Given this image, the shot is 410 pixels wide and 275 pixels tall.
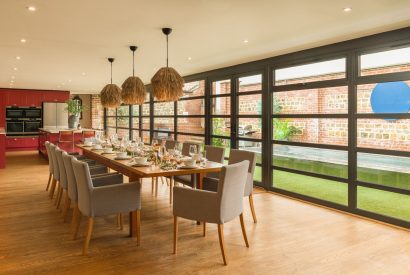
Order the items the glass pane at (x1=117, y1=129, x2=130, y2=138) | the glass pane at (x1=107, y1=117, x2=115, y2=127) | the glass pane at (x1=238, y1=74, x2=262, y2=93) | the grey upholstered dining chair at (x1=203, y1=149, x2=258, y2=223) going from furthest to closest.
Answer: the glass pane at (x1=107, y1=117, x2=115, y2=127)
the glass pane at (x1=117, y1=129, x2=130, y2=138)
the glass pane at (x1=238, y1=74, x2=262, y2=93)
the grey upholstered dining chair at (x1=203, y1=149, x2=258, y2=223)

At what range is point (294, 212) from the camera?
4523 millimetres

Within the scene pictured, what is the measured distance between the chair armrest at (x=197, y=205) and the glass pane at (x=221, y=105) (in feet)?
12.8

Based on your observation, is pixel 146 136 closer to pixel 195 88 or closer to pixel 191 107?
pixel 191 107

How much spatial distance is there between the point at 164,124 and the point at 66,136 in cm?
267

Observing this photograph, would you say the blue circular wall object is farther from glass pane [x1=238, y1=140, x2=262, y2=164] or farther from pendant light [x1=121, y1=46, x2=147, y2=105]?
pendant light [x1=121, y1=46, x2=147, y2=105]

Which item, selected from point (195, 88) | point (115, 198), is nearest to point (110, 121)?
point (195, 88)

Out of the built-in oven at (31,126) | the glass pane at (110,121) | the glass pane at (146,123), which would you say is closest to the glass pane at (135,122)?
the glass pane at (146,123)

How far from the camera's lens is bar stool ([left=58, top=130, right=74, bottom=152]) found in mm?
8664

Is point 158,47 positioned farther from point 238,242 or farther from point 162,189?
point 238,242

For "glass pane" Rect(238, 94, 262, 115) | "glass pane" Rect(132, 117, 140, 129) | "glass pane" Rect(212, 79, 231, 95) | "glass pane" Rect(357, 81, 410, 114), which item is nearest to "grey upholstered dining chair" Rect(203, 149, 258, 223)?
"glass pane" Rect(357, 81, 410, 114)

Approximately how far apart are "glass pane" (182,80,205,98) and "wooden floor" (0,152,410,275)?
3737 mm

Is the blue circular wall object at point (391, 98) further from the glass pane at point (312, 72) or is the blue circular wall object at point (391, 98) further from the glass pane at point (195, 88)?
the glass pane at point (195, 88)

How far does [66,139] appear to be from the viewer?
880 centimetres

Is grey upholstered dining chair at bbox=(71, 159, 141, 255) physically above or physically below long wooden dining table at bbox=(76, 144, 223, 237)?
below
